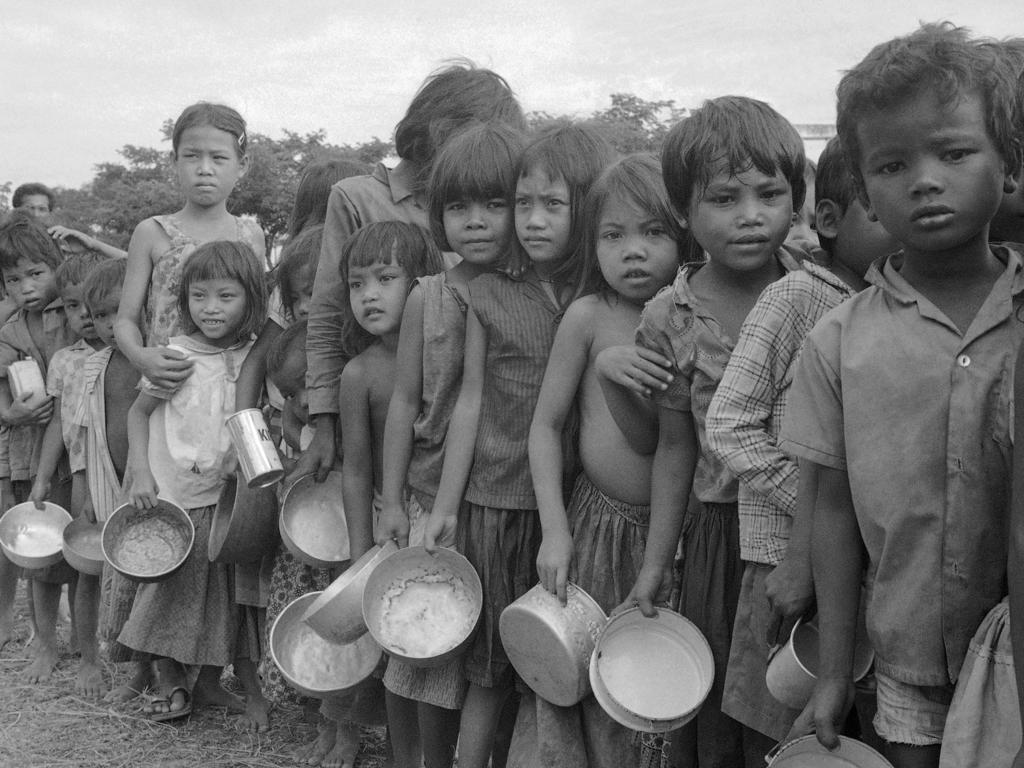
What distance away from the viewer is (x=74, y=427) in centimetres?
464

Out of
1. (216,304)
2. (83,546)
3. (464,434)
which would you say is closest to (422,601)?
(464,434)

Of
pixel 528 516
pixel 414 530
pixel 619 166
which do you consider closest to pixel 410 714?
pixel 414 530

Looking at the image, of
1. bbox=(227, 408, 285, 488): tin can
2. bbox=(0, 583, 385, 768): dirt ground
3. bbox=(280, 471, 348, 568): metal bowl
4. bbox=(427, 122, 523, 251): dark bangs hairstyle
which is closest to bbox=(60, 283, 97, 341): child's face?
bbox=(0, 583, 385, 768): dirt ground

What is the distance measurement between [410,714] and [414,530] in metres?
0.56

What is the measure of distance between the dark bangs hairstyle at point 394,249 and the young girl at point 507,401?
1.11 feet

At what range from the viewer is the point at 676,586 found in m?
2.53

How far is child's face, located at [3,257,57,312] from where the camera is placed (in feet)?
16.5

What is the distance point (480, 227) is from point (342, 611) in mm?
1070

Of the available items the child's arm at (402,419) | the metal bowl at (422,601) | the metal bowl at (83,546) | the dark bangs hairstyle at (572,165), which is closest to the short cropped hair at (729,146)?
the dark bangs hairstyle at (572,165)

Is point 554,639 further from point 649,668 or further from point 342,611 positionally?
point 342,611

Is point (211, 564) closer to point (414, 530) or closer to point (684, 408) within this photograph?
point (414, 530)

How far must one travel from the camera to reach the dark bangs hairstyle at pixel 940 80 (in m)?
1.70

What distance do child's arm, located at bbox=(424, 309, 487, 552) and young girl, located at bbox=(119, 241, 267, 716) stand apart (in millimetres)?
1305

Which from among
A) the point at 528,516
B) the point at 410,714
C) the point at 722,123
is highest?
the point at 722,123
